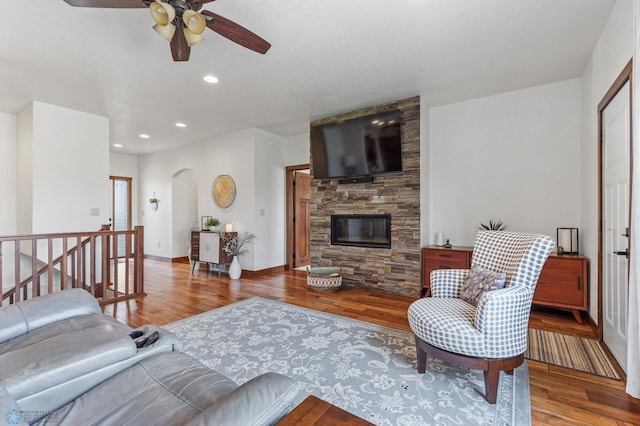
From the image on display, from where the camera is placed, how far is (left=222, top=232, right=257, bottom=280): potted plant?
5.25 metres

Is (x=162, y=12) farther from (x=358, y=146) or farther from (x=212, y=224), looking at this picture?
(x=212, y=224)

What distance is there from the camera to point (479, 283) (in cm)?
211

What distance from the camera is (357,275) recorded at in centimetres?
455

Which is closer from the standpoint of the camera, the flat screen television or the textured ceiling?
the textured ceiling

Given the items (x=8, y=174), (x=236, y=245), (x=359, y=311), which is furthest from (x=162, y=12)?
(x=8, y=174)

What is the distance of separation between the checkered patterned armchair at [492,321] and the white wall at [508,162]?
6.50 feet

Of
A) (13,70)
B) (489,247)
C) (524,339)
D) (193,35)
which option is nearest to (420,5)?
(193,35)

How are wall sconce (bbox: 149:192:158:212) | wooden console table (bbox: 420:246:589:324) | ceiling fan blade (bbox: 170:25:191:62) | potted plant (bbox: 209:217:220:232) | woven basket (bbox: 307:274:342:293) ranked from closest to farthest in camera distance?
ceiling fan blade (bbox: 170:25:191:62)
wooden console table (bbox: 420:246:589:324)
woven basket (bbox: 307:274:342:293)
potted plant (bbox: 209:217:220:232)
wall sconce (bbox: 149:192:158:212)

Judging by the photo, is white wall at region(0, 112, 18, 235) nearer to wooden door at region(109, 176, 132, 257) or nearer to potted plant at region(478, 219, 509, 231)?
wooden door at region(109, 176, 132, 257)

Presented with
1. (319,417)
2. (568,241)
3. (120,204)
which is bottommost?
(319,417)

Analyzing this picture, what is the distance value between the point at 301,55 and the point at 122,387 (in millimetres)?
2869

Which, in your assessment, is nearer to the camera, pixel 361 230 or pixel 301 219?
pixel 361 230

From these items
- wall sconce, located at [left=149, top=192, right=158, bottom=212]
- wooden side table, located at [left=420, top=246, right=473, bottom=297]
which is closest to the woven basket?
wooden side table, located at [left=420, top=246, right=473, bottom=297]

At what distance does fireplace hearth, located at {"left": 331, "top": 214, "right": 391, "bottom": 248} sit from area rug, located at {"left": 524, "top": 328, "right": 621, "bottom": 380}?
6.65 ft
